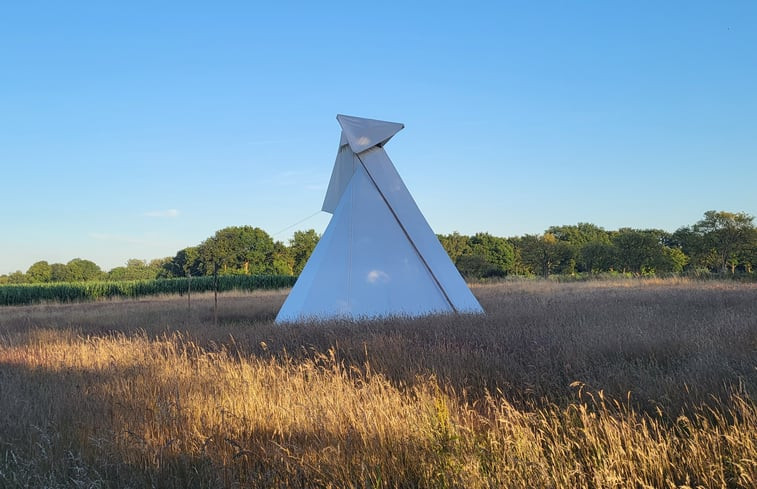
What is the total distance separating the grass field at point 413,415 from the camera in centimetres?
248

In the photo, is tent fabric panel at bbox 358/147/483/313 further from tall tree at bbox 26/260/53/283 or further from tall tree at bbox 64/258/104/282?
tall tree at bbox 26/260/53/283

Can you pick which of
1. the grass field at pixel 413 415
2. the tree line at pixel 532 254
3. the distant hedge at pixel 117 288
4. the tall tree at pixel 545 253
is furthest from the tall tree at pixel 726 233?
the grass field at pixel 413 415

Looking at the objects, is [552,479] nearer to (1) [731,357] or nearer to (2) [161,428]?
(2) [161,428]

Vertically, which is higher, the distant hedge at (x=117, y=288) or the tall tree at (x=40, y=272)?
the tall tree at (x=40, y=272)

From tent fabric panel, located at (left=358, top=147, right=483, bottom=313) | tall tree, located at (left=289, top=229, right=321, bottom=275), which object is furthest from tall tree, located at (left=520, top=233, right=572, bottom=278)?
tent fabric panel, located at (left=358, top=147, right=483, bottom=313)

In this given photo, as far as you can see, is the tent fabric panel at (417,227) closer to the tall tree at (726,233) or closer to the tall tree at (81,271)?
the tall tree at (726,233)

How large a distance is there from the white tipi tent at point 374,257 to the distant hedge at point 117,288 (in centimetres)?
2430

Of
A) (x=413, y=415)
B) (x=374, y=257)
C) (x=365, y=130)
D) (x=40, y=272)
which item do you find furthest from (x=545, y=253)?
(x=40, y=272)

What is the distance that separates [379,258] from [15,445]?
7893 millimetres

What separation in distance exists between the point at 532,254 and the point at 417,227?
42016 millimetres

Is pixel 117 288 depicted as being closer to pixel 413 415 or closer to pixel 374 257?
pixel 374 257

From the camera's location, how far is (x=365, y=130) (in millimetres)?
11648

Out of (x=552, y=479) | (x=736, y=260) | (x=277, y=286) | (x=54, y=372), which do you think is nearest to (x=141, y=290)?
(x=277, y=286)

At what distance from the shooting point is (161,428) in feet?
11.5
